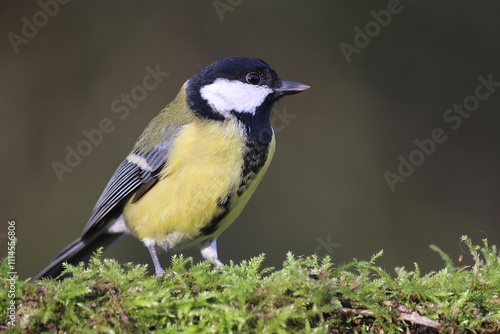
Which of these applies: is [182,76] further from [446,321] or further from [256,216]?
[446,321]

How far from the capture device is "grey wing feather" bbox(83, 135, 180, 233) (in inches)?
104

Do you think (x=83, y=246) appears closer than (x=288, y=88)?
No

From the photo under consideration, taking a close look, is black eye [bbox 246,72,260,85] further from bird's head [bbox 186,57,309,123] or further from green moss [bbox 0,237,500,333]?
green moss [bbox 0,237,500,333]

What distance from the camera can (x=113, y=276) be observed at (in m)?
1.59

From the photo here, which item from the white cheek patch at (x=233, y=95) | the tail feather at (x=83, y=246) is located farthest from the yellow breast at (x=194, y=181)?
the tail feather at (x=83, y=246)

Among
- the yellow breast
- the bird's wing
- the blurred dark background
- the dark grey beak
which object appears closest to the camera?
the yellow breast

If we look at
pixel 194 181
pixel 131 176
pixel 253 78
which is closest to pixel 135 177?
pixel 131 176

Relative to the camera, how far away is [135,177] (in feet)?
8.98

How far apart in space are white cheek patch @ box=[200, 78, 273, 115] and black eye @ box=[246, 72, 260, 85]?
2cm

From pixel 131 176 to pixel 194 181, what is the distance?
0.46 metres

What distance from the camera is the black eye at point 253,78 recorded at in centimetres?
274

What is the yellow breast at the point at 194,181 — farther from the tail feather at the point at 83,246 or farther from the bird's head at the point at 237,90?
the tail feather at the point at 83,246

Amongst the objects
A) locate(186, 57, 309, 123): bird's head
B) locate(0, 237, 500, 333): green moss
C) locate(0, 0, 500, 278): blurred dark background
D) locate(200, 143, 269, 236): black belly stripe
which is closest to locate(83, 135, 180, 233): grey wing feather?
locate(186, 57, 309, 123): bird's head

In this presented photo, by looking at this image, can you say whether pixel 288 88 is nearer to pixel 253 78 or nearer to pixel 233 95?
pixel 253 78
